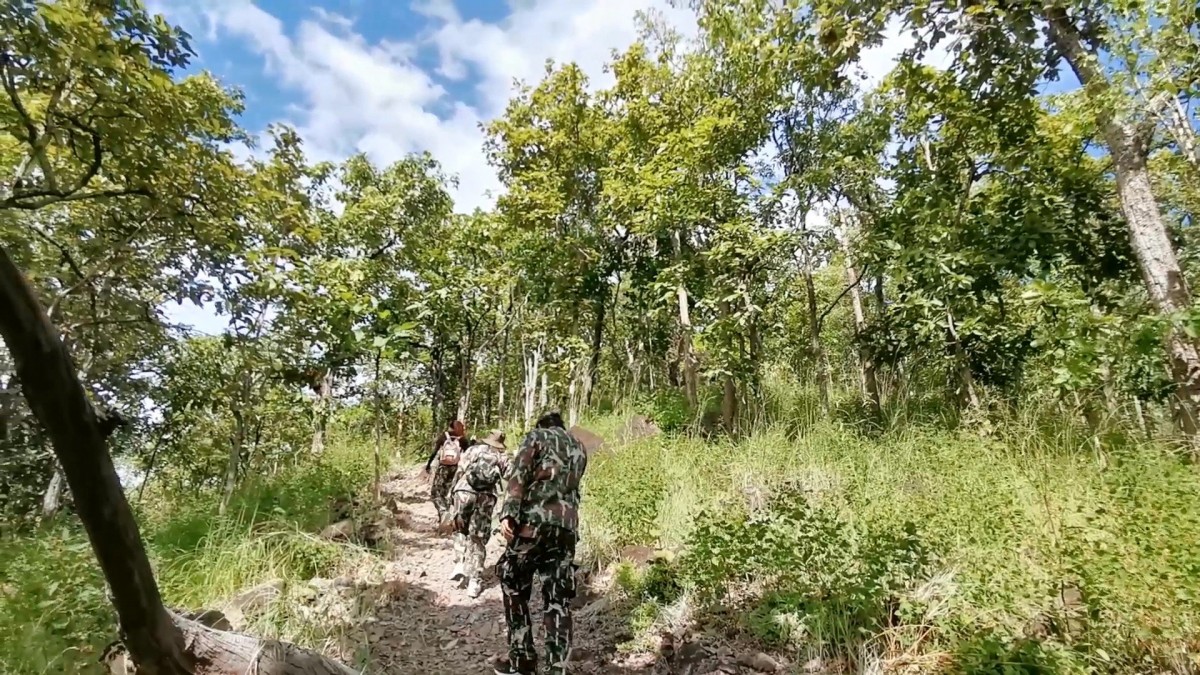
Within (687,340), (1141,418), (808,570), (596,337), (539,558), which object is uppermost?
(596,337)

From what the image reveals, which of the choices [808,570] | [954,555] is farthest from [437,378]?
[954,555]

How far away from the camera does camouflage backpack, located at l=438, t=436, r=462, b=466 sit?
724cm

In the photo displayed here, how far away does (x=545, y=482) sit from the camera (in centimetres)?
396

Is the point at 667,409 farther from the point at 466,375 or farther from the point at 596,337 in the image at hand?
the point at 466,375

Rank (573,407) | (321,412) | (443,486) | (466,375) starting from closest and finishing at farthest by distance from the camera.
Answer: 1. (443,486)
2. (321,412)
3. (573,407)
4. (466,375)

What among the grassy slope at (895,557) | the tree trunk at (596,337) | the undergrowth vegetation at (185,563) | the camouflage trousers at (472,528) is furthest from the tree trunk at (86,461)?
the tree trunk at (596,337)

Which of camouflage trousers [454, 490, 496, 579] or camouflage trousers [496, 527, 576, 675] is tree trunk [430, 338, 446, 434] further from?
camouflage trousers [496, 527, 576, 675]

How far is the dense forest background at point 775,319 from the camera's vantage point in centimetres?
326

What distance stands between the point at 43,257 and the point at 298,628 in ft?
16.5

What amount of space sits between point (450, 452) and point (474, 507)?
124cm

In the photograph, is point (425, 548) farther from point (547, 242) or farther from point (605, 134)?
point (605, 134)

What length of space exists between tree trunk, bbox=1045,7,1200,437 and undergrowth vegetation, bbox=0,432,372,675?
645cm

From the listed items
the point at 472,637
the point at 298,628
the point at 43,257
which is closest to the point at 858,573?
the point at 472,637

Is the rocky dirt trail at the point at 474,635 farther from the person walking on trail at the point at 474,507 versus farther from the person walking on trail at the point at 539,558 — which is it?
the person walking on trail at the point at 539,558
